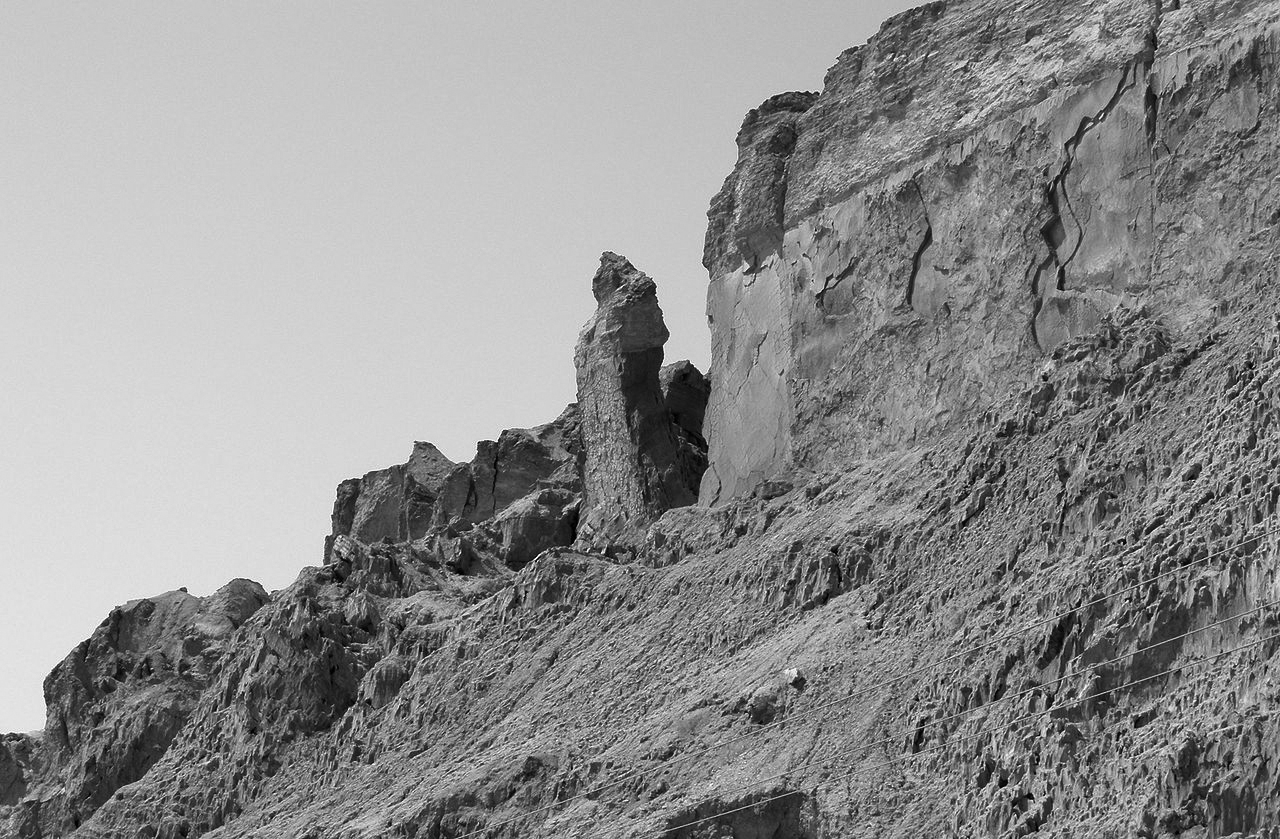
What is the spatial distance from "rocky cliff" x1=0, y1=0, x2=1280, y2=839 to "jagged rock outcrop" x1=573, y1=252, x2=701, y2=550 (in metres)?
0.09

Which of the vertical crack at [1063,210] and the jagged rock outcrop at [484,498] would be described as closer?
the vertical crack at [1063,210]

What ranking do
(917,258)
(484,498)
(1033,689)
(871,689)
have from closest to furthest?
(1033,689) < (871,689) < (917,258) < (484,498)

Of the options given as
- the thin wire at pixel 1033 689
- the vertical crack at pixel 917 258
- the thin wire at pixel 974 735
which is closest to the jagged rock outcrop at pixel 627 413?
the vertical crack at pixel 917 258

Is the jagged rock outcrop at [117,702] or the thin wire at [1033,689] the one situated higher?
the jagged rock outcrop at [117,702]

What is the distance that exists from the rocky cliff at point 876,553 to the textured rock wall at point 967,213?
0.08 meters

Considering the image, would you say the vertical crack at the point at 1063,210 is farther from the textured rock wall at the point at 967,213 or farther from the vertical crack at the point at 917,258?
the vertical crack at the point at 917,258

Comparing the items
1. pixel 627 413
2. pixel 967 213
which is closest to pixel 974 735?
pixel 967 213

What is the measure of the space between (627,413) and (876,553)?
1406 cm

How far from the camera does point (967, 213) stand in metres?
46.3

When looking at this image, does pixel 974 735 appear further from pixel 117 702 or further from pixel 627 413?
pixel 117 702

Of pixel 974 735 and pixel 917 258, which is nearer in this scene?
pixel 974 735

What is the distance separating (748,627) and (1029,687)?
29.4 feet

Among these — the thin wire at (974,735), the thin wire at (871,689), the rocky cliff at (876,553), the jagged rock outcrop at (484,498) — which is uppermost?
the jagged rock outcrop at (484,498)

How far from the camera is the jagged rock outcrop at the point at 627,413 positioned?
5325 centimetres
